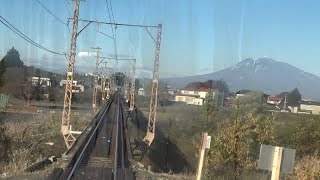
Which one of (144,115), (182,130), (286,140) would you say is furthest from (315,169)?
(144,115)

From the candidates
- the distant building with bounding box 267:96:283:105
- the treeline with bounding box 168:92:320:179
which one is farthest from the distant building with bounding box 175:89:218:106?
the distant building with bounding box 267:96:283:105

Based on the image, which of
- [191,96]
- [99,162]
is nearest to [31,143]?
[99,162]

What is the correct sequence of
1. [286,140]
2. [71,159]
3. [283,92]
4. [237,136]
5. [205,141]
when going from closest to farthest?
[205,141], [71,159], [237,136], [286,140], [283,92]

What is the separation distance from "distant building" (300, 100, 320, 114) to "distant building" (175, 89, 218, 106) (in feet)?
30.1

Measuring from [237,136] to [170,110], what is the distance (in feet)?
66.9

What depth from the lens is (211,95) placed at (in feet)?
126

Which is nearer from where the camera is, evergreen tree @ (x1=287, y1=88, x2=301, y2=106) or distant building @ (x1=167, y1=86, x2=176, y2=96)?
evergreen tree @ (x1=287, y1=88, x2=301, y2=106)

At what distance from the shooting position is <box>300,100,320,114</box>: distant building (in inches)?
1636

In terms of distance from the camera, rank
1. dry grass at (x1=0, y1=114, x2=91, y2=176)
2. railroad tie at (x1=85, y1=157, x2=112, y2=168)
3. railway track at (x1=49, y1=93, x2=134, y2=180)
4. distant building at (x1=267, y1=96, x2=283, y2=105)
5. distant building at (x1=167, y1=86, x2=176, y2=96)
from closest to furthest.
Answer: railway track at (x1=49, y1=93, x2=134, y2=180) < railroad tie at (x1=85, y1=157, x2=112, y2=168) < dry grass at (x1=0, y1=114, x2=91, y2=176) < distant building at (x1=267, y1=96, x2=283, y2=105) < distant building at (x1=167, y1=86, x2=176, y2=96)

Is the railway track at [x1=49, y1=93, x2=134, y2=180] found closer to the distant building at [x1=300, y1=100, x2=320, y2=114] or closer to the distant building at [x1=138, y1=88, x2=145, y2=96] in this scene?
the distant building at [x1=300, y1=100, x2=320, y2=114]

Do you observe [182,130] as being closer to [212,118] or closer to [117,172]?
[212,118]

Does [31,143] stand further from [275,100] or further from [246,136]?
[275,100]

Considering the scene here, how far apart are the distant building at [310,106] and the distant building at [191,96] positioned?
30.1ft

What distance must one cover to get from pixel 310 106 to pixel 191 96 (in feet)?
36.0
